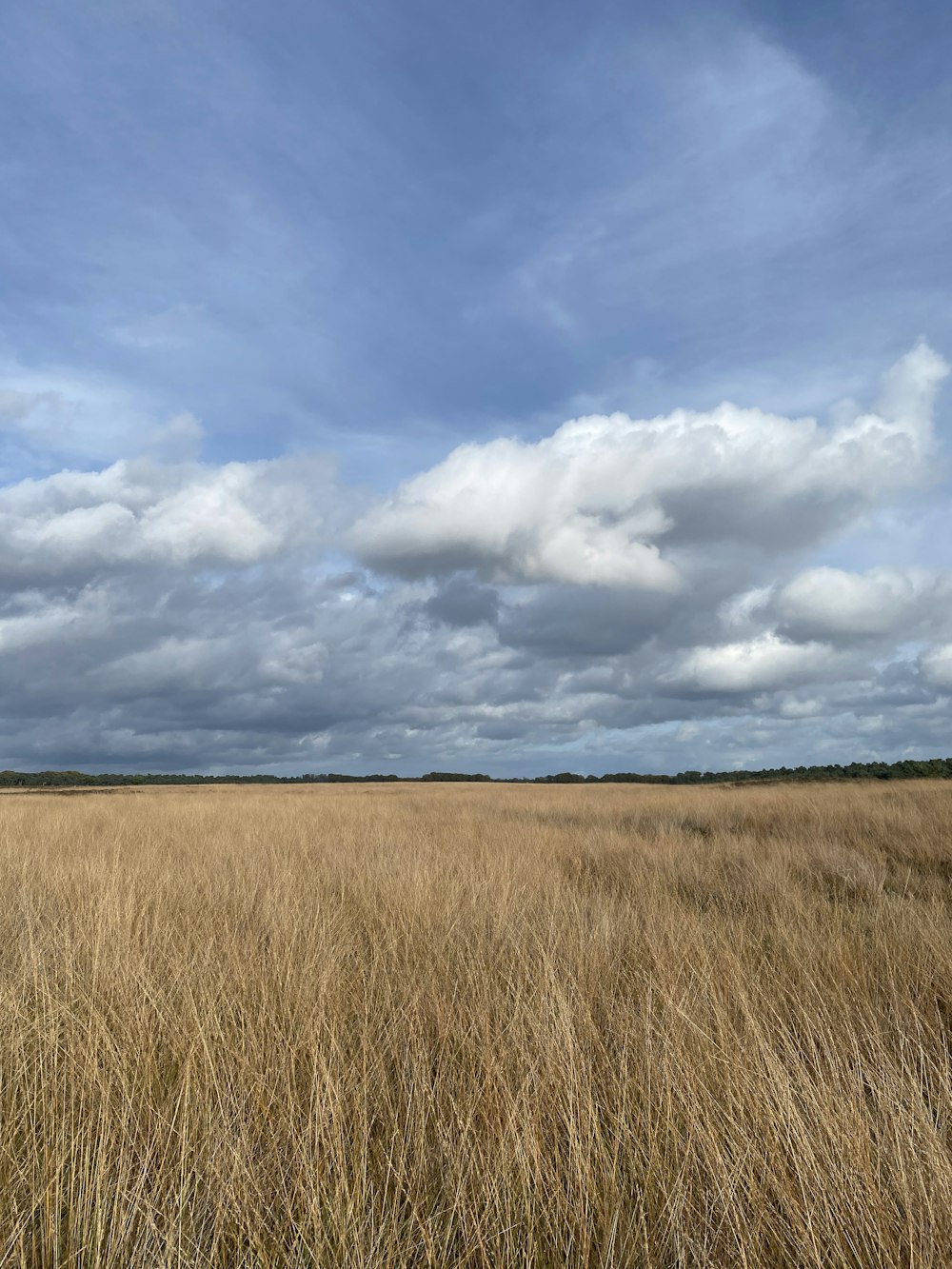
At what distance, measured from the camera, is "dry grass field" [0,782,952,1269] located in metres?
1.98

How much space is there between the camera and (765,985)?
13.1 ft

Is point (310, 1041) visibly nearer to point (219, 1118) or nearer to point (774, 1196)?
point (219, 1118)

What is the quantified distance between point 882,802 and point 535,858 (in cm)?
970

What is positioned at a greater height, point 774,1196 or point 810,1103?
point 810,1103

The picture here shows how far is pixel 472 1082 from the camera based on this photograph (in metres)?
2.69

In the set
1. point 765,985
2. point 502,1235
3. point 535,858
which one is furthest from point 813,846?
point 502,1235

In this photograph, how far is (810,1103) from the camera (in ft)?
8.04

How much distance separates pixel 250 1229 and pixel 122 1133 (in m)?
0.77

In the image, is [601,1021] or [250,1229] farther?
[601,1021]

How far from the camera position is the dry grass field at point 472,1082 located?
1.98 meters

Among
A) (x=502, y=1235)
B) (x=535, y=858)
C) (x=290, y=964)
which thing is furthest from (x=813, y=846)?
(x=502, y=1235)

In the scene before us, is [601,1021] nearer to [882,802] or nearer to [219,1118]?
[219,1118]

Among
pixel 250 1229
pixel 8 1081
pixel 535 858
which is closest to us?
pixel 250 1229

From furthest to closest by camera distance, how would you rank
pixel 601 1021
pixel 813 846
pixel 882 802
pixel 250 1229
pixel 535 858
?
pixel 882 802, pixel 813 846, pixel 535 858, pixel 601 1021, pixel 250 1229
